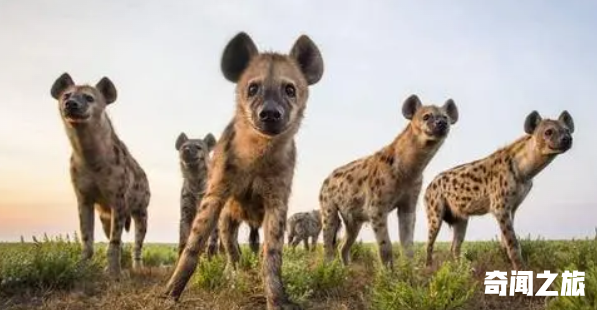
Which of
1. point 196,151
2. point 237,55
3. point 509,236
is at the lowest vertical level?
point 509,236

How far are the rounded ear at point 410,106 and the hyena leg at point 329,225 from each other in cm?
184

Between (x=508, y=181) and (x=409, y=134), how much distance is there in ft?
7.13

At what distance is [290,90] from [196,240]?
165cm

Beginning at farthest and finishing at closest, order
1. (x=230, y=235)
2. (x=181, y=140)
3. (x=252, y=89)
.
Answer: (x=181, y=140) < (x=230, y=235) < (x=252, y=89)

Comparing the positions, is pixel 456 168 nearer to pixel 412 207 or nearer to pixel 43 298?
pixel 412 207

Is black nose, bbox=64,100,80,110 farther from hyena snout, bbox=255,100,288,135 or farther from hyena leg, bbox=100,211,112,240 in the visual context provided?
hyena snout, bbox=255,100,288,135

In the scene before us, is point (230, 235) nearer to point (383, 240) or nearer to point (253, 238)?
point (253, 238)

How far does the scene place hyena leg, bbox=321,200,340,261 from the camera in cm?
1073

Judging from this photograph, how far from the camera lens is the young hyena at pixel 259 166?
6324mm

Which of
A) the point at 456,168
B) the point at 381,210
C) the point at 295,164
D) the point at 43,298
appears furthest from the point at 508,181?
the point at 43,298

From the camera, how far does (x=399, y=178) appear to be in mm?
9500

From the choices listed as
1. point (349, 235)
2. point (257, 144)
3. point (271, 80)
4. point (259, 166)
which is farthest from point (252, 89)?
point (349, 235)

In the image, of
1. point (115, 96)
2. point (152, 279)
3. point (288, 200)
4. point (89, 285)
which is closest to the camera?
point (288, 200)

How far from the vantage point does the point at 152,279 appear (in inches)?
354
